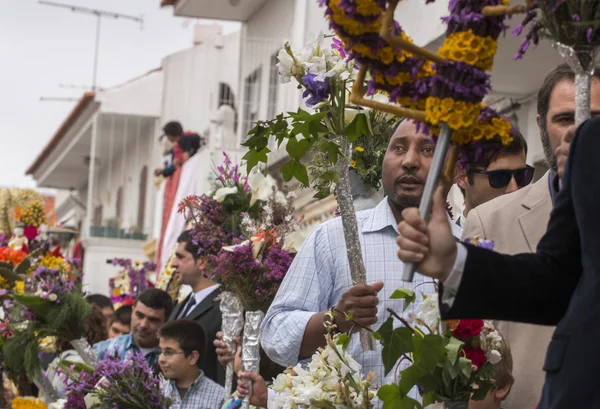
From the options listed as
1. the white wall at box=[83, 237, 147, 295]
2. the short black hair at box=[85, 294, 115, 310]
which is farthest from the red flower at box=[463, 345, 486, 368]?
the white wall at box=[83, 237, 147, 295]

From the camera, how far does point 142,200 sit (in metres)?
33.7

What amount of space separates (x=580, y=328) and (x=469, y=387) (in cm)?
109

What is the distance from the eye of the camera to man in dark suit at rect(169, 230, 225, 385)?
809cm

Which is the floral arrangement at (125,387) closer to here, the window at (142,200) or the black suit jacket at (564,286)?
the black suit jacket at (564,286)

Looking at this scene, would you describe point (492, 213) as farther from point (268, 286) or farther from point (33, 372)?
point (33, 372)

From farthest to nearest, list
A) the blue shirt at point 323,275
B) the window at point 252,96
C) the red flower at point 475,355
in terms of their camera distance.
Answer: the window at point 252,96
the blue shirt at point 323,275
the red flower at point 475,355

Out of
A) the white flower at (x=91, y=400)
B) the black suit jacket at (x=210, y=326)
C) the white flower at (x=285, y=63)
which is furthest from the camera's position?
the black suit jacket at (x=210, y=326)

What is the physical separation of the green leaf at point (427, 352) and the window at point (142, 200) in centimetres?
2958

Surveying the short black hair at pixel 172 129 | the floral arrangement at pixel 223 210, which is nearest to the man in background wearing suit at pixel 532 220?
the floral arrangement at pixel 223 210

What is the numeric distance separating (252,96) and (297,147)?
18.5 m

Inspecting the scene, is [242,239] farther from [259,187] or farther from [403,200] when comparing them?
[403,200]

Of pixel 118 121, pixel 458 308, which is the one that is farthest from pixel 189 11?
pixel 458 308

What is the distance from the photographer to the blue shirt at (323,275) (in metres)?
4.78

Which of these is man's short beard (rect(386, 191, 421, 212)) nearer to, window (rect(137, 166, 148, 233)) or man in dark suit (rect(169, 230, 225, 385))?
man in dark suit (rect(169, 230, 225, 385))
